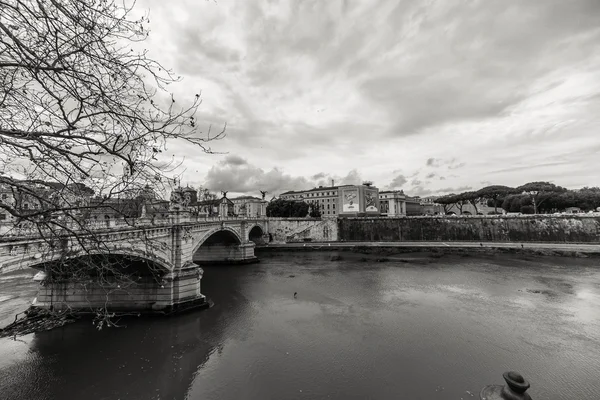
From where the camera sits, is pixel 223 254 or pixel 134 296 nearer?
pixel 134 296

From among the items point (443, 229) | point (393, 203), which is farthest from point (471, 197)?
point (443, 229)

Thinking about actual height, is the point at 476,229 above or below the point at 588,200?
below

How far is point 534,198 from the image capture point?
57.9m

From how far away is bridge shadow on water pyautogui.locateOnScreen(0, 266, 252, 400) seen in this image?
972 centimetres

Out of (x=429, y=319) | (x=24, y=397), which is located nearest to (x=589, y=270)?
(x=429, y=319)

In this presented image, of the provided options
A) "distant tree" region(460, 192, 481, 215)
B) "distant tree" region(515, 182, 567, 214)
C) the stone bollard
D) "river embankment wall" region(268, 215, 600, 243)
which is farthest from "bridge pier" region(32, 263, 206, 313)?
"distant tree" region(460, 192, 481, 215)

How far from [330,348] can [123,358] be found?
881 centimetres

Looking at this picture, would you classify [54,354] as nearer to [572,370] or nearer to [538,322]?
[572,370]

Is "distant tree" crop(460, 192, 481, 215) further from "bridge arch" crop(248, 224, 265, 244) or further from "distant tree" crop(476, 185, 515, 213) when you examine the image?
"bridge arch" crop(248, 224, 265, 244)

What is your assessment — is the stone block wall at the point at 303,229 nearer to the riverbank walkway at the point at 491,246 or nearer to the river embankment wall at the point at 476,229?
the river embankment wall at the point at 476,229

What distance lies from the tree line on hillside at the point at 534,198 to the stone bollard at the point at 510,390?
2626 inches

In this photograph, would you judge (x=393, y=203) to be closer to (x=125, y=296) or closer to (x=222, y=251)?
(x=222, y=251)

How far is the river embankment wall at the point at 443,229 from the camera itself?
4278 centimetres

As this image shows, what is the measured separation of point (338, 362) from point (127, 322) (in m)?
11.7
